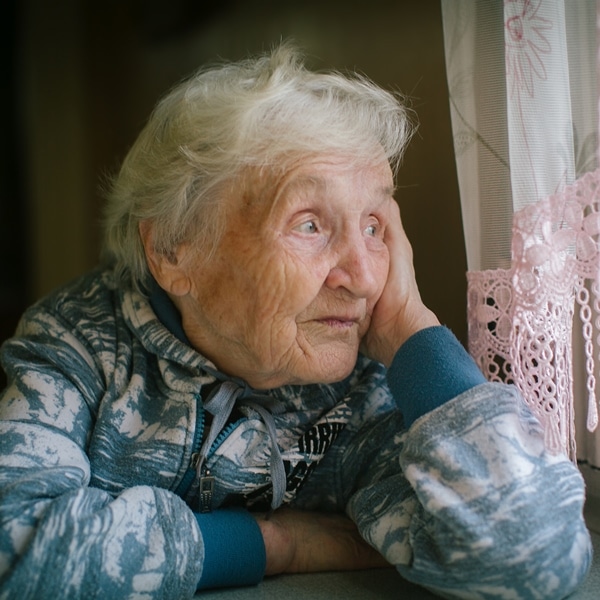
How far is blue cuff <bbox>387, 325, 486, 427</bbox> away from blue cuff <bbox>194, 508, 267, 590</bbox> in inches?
12.5

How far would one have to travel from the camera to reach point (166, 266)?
1389mm

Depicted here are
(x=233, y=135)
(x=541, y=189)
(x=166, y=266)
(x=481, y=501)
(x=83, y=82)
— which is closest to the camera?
(x=481, y=501)

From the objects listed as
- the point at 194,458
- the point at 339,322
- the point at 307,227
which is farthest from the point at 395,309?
the point at 194,458

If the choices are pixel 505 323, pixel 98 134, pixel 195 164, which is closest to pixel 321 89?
pixel 195 164

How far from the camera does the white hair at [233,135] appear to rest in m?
1.28

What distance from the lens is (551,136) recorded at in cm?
117

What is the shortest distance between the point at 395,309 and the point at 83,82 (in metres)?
2.22

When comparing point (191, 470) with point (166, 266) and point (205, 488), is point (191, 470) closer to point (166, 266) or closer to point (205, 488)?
point (205, 488)

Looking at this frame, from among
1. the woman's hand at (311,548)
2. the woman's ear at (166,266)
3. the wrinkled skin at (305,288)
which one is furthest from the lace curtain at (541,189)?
the woman's ear at (166,266)

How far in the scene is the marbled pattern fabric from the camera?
1057 mm

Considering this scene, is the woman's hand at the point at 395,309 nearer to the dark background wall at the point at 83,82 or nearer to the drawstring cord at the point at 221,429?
the drawstring cord at the point at 221,429

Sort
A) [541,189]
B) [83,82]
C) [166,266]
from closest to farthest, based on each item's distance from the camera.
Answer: [541,189] → [166,266] → [83,82]

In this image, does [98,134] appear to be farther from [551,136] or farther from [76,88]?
[551,136]

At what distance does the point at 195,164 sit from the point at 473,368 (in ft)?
1.85
